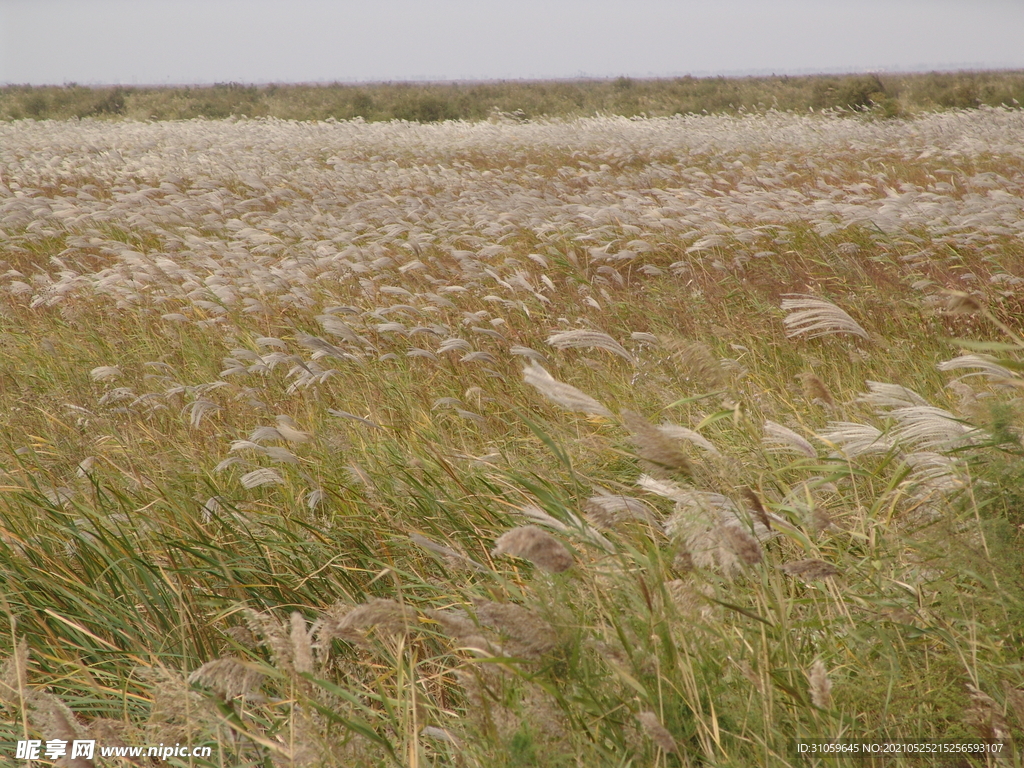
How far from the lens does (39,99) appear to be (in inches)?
1235

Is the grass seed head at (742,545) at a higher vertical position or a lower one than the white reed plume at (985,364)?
lower

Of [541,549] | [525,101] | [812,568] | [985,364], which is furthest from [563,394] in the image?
[525,101]

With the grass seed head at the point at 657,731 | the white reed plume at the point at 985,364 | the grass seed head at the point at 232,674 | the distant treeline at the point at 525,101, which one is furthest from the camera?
the distant treeline at the point at 525,101

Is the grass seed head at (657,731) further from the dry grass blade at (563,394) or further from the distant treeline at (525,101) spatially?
the distant treeline at (525,101)

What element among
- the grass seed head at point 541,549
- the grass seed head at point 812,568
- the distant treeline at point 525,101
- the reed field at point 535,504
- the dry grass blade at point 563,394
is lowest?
the reed field at point 535,504

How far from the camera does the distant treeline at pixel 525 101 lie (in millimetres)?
23656

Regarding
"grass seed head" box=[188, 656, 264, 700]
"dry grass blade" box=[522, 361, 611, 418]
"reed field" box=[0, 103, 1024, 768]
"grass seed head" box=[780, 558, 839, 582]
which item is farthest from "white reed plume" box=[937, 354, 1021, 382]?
"grass seed head" box=[188, 656, 264, 700]

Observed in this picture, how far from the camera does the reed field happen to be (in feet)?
4.26

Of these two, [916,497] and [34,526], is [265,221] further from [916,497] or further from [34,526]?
[916,497]

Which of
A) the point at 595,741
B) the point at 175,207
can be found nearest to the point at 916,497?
the point at 595,741

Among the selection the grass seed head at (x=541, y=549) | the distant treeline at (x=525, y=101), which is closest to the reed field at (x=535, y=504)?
the grass seed head at (x=541, y=549)

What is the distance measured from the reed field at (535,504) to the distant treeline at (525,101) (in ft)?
65.3

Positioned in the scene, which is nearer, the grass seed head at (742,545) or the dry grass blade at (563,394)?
the grass seed head at (742,545)

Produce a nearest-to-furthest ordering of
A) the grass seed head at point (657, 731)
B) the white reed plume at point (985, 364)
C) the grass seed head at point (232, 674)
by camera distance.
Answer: the grass seed head at point (657, 731) → the grass seed head at point (232, 674) → the white reed plume at point (985, 364)
